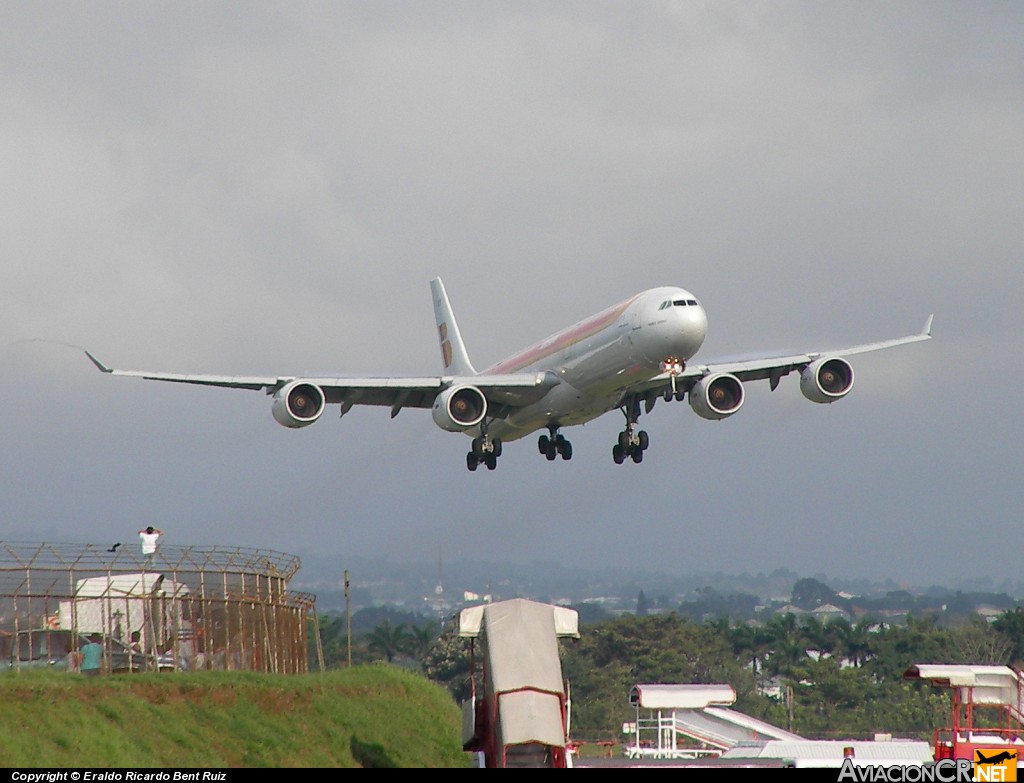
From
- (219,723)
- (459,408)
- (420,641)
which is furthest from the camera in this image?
(420,641)

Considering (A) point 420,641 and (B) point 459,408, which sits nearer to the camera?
(B) point 459,408

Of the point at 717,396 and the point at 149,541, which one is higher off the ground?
the point at 717,396

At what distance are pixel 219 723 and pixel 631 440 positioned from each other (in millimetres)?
19154

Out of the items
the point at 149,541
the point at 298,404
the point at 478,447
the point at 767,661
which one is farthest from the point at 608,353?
the point at 767,661

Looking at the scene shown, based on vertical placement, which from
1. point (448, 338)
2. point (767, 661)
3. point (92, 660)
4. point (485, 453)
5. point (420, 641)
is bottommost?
Answer: point (92, 660)

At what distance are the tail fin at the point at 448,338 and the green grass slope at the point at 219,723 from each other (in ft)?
62.1

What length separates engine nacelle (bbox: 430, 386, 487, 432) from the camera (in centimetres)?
5475

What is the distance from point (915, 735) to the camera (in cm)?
9081

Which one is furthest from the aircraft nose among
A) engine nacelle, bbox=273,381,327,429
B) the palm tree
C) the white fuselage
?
the palm tree

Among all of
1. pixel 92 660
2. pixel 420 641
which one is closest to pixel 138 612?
pixel 92 660

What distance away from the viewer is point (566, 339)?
53.6 meters

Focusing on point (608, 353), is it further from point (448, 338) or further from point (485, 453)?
point (448, 338)

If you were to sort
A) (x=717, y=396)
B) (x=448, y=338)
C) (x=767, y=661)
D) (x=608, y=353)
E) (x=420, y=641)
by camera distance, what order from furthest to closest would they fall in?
(x=420, y=641) < (x=767, y=661) < (x=448, y=338) < (x=717, y=396) < (x=608, y=353)

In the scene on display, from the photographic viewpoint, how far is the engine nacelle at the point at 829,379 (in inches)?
2203
